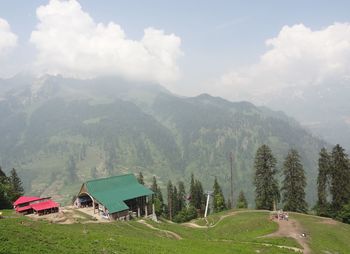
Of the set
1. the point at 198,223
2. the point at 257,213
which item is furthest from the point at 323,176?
the point at 198,223

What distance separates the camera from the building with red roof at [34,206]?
6754 centimetres

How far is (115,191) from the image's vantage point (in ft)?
254

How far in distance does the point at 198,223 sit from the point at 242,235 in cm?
2050

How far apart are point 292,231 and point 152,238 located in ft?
82.0

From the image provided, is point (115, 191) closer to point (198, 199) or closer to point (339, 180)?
point (339, 180)

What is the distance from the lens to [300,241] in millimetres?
49625

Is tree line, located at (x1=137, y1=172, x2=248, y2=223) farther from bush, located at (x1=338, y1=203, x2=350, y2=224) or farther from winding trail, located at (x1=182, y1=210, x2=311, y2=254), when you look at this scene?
winding trail, located at (x1=182, y1=210, x2=311, y2=254)

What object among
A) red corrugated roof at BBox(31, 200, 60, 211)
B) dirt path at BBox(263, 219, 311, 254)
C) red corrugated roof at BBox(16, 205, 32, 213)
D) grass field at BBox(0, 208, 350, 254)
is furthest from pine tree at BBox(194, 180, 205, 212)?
red corrugated roof at BBox(16, 205, 32, 213)

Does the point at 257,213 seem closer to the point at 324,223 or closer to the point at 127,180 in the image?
the point at 324,223

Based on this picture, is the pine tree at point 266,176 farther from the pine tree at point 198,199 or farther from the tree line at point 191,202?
the pine tree at point 198,199

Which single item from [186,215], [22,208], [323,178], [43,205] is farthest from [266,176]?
[22,208]

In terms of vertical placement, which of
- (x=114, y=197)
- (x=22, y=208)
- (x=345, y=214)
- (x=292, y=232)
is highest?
(x=114, y=197)

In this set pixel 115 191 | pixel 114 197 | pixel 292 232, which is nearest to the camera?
pixel 292 232

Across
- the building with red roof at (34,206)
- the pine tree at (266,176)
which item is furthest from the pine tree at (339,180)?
the building with red roof at (34,206)
